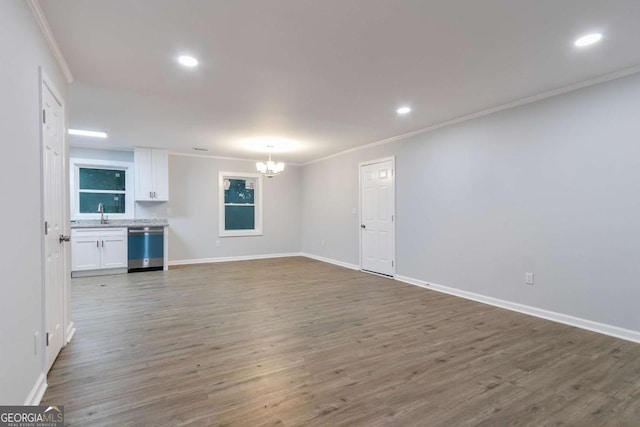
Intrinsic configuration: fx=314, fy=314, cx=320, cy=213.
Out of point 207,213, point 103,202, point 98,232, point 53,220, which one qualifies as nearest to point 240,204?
point 207,213

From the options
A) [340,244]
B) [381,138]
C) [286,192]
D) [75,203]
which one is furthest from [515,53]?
[75,203]

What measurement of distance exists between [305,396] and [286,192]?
6.92 meters

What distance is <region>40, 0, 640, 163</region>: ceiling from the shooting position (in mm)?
2146

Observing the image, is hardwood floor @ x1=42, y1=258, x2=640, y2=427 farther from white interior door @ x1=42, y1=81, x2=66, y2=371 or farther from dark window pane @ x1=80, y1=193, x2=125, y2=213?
dark window pane @ x1=80, y1=193, x2=125, y2=213

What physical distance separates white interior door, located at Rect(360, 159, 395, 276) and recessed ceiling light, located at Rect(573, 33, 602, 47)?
341 cm

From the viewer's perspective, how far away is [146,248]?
21.4 ft

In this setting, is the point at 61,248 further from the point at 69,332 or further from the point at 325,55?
the point at 325,55

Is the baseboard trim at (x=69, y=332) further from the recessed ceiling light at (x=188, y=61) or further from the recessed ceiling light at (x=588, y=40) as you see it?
the recessed ceiling light at (x=588, y=40)

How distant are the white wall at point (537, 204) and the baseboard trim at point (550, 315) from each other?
60 mm

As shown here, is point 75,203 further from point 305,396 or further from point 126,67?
point 305,396

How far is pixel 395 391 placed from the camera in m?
2.18

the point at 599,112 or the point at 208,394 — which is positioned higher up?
the point at 599,112

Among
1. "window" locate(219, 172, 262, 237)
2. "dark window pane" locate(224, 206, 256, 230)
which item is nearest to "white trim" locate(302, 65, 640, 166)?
"window" locate(219, 172, 262, 237)

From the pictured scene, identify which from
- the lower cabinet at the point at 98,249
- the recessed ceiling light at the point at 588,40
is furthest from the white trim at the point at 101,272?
the recessed ceiling light at the point at 588,40
